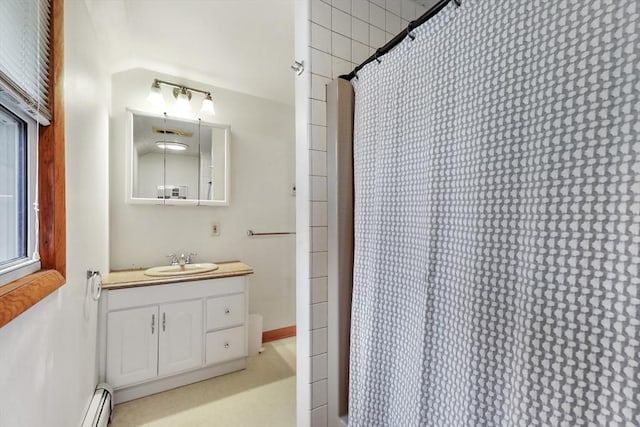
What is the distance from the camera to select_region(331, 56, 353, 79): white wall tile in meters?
1.25

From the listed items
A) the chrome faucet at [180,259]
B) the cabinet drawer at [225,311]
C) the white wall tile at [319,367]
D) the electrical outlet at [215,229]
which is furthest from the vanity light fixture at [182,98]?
the white wall tile at [319,367]

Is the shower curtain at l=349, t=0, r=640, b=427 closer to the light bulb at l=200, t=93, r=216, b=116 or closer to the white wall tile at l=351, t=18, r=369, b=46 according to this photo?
the white wall tile at l=351, t=18, r=369, b=46

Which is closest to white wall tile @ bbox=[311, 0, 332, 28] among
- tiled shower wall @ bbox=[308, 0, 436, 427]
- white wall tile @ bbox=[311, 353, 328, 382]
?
tiled shower wall @ bbox=[308, 0, 436, 427]

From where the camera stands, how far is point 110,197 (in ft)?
6.55

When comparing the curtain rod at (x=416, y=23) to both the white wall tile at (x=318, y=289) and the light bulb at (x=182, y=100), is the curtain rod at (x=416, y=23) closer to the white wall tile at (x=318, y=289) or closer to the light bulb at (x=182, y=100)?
the white wall tile at (x=318, y=289)

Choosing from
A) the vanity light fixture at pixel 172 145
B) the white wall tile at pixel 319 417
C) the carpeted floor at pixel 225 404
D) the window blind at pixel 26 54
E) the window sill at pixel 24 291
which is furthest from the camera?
the vanity light fixture at pixel 172 145

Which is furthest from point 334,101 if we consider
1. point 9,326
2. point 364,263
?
point 9,326

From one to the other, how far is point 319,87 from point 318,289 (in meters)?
0.94

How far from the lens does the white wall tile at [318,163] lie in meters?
1.20

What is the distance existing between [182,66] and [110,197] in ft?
3.84

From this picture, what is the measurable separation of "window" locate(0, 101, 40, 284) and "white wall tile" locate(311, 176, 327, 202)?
3.34 ft

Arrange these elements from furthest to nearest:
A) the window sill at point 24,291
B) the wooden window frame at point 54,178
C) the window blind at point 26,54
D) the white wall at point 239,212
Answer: the white wall at point 239,212 → the wooden window frame at point 54,178 → the window blind at point 26,54 → the window sill at point 24,291

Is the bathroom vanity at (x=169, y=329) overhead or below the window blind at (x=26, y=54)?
below

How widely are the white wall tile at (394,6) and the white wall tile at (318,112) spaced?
2.44 feet
